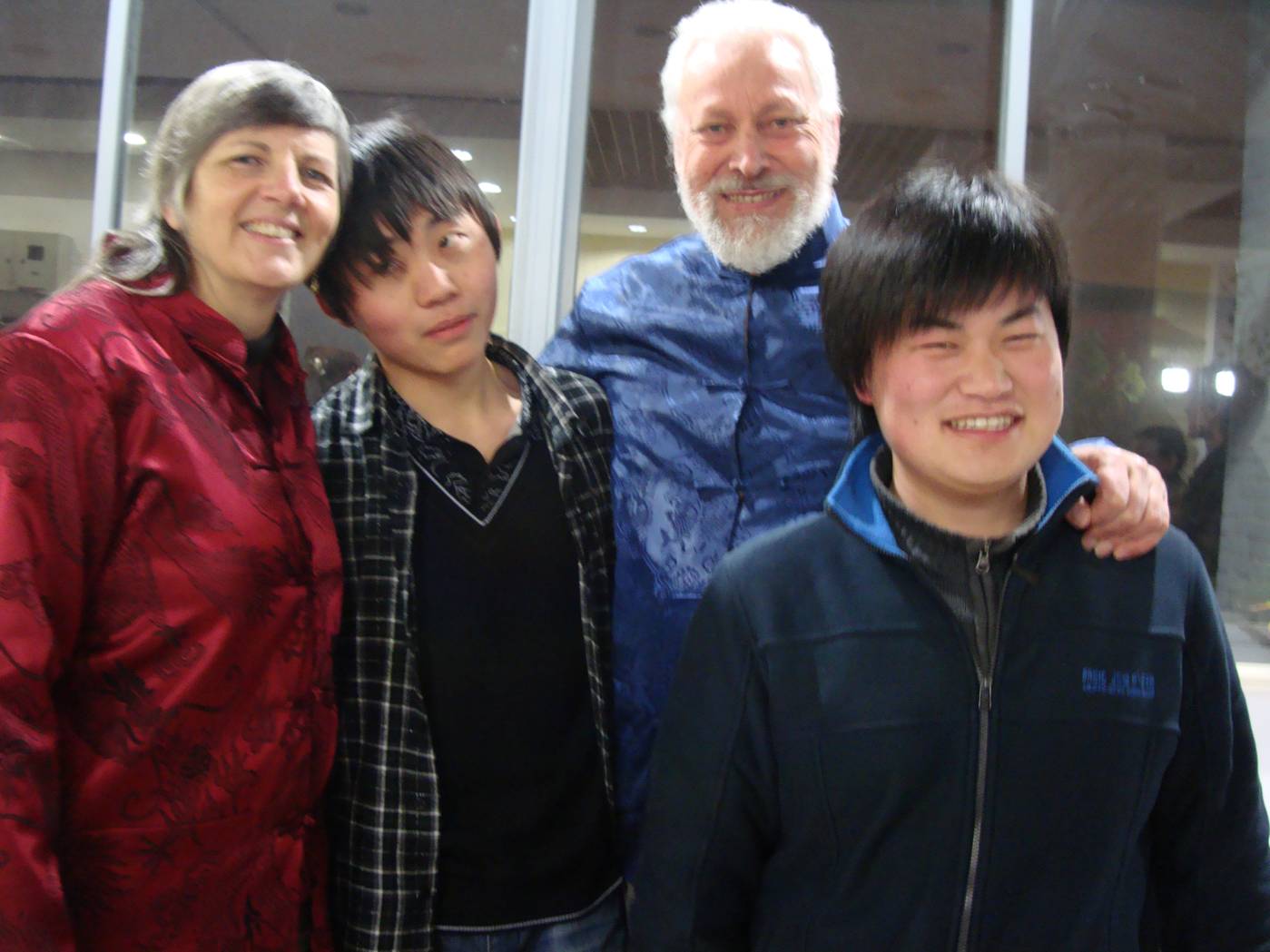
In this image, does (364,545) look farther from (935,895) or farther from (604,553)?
(935,895)

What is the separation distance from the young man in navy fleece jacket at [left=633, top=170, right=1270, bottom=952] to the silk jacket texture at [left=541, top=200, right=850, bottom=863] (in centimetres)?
25

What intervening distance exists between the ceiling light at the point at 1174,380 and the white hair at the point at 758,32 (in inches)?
49.4

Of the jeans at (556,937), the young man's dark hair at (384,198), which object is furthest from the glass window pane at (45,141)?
the jeans at (556,937)

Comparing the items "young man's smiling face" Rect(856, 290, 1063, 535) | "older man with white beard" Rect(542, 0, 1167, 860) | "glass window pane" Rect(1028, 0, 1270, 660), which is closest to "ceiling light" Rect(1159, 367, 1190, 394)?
"glass window pane" Rect(1028, 0, 1270, 660)

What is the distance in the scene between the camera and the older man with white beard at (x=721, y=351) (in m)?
1.31

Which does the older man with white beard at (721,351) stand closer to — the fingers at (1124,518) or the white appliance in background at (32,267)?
the fingers at (1124,518)

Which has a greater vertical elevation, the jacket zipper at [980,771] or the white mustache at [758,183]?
the white mustache at [758,183]

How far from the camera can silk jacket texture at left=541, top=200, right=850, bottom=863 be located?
4.28 feet

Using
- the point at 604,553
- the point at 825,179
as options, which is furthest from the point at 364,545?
the point at 825,179

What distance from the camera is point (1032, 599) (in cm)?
97

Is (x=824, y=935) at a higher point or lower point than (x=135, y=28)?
lower

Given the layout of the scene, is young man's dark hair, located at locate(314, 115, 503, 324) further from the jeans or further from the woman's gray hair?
the jeans

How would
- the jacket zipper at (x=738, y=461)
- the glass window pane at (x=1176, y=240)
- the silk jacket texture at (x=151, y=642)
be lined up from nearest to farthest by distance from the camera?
the silk jacket texture at (x=151, y=642)
the jacket zipper at (x=738, y=461)
the glass window pane at (x=1176, y=240)

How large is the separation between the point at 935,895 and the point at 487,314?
0.86 meters
